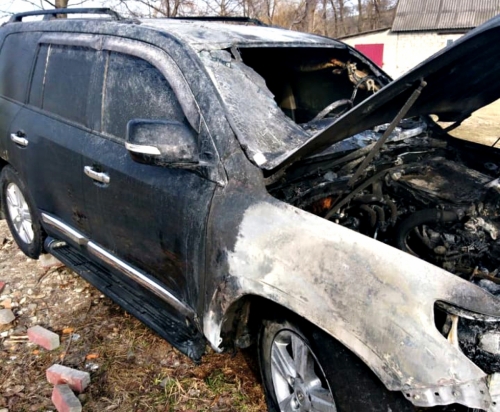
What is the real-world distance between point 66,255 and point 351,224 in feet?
6.67

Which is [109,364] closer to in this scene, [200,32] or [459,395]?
[200,32]

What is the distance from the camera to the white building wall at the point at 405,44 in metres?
27.1

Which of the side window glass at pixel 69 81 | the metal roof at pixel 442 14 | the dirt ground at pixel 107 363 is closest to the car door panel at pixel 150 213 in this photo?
the side window glass at pixel 69 81

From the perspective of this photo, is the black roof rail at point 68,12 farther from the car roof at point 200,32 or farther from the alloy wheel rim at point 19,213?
the alloy wheel rim at point 19,213

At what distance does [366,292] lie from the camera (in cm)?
158

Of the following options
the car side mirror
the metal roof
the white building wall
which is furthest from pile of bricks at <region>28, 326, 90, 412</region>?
the metal roof

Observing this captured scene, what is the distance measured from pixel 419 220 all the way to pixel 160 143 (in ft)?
4.43

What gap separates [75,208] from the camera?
3.02 m

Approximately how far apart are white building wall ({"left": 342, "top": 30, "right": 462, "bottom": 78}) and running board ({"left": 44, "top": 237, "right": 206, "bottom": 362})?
1037 inches

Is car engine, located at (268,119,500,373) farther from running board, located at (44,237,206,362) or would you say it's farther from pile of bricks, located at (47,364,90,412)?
pile of bricks, located at (47,364,90,412)

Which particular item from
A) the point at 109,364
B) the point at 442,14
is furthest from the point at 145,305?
the point at 442,14

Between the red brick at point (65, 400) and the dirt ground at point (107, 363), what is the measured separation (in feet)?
0.24

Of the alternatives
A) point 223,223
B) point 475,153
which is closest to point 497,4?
point 475,153

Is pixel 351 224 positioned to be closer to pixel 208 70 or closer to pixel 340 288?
pixel 340 288
